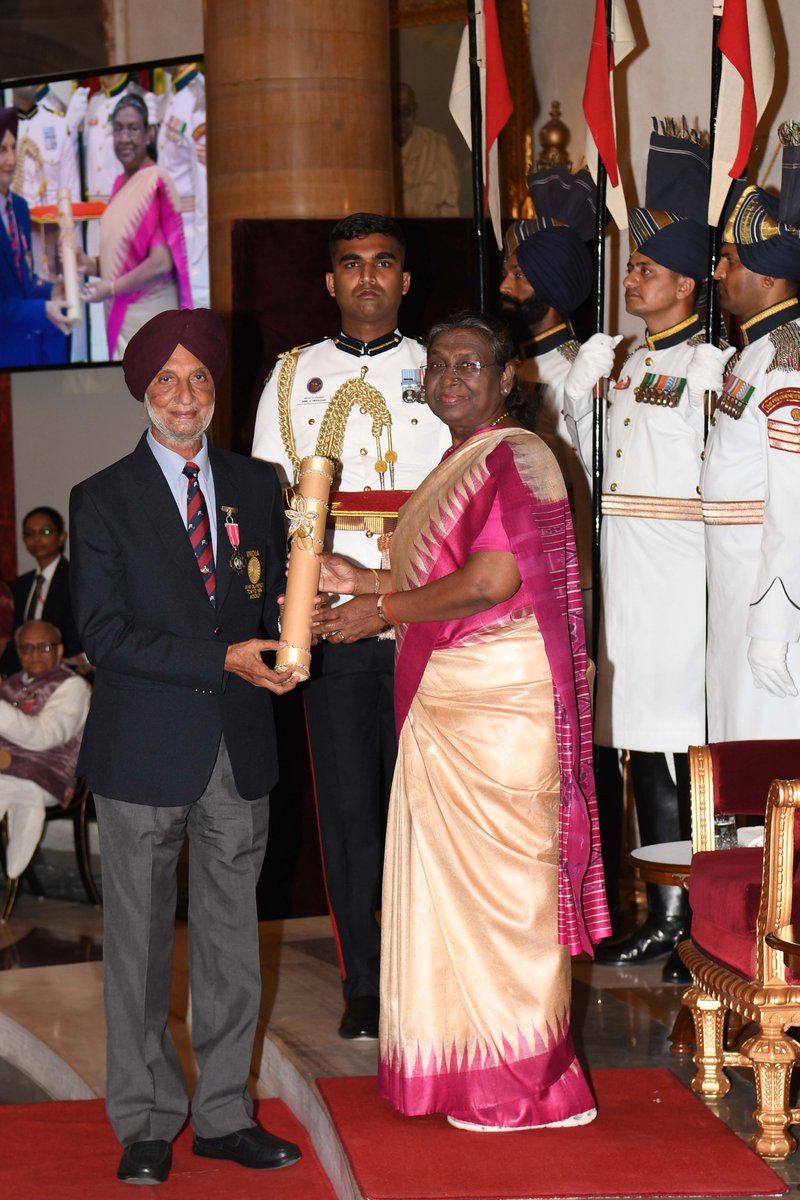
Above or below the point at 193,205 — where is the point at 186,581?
below

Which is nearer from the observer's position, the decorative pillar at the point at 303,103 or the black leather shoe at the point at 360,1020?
the black leather shoe at the point at 360,1020

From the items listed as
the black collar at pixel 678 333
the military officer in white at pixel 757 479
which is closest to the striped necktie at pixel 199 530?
the military officer in white at pixel 757 479

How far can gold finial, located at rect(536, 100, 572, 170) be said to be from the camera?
7.45 meters

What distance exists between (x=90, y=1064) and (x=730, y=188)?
9.80 feet

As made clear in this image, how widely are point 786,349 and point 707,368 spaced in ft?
0.86

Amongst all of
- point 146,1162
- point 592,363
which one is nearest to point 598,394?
point 592,363

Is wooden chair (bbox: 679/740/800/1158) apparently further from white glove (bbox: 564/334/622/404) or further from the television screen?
the television screen

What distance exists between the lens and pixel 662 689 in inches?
183

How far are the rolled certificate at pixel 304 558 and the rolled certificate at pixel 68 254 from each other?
7.02 metres

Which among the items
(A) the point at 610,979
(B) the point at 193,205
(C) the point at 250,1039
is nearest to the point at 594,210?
(A) the point at 610,979

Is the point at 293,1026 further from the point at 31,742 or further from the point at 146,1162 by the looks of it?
the point at 31,742

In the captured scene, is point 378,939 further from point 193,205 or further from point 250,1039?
point 193,205

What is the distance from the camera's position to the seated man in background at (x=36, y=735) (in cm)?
697

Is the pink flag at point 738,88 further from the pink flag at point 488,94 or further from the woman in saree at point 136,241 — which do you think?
the woman in saree at point 136,241
